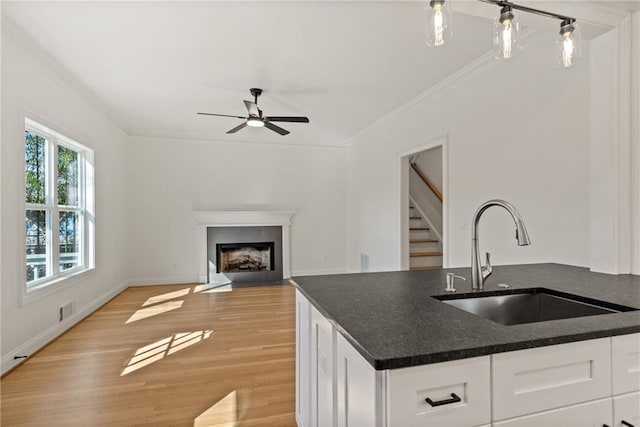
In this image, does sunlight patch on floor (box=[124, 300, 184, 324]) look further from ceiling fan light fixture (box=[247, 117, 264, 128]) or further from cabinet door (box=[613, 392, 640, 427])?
cabinet door (box=[613, 392, 640, 427])

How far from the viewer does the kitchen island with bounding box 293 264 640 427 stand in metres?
0.83

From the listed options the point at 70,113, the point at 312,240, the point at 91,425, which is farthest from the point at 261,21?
the point at 312,240

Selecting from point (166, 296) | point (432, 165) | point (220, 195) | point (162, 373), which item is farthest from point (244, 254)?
point (432, 165)

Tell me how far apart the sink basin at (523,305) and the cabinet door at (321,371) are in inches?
20.2

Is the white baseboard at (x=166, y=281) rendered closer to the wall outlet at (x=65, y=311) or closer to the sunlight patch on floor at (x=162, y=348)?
the wall outlet at (x=65, y=311)

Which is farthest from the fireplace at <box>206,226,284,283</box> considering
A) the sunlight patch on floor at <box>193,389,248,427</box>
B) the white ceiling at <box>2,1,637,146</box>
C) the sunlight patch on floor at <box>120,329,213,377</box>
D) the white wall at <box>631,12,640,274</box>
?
the white wall at <box>631,12,640,274</box>

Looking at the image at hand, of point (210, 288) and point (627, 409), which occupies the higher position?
point (627, 409)

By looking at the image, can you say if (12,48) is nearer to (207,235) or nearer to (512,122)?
(207,235)

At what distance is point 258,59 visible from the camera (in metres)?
3.09

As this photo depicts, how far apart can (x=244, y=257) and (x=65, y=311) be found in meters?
3.00

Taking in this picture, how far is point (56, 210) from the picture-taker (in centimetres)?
341

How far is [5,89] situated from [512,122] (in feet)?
13.4

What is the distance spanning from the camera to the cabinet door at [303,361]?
1543 mm

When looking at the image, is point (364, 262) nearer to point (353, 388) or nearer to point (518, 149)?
point (518, 149)
